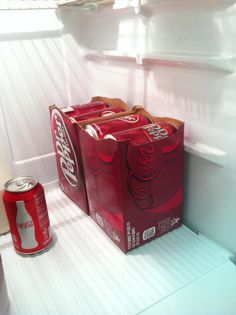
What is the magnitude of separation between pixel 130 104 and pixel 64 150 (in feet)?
0.87

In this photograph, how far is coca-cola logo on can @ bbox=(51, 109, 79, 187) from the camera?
0.95 meters

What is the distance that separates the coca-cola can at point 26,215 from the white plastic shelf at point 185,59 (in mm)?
453

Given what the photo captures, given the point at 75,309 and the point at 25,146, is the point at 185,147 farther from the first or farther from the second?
the point at 25,146

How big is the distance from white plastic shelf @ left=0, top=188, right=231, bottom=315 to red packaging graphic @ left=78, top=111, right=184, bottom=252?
0.15 ft

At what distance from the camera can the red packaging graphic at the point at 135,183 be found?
28.6 inches

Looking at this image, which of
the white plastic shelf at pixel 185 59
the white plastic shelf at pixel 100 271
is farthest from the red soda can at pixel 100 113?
the white plastic shelf at pixel 100 271

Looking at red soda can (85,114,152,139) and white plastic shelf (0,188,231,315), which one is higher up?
red soda can (85,114,152,139)

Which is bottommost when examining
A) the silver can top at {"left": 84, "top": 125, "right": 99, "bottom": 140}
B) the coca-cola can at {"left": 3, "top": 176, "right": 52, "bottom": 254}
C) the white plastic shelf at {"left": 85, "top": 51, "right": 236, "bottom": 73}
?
the coca-cola can at {"left": 3, "top": 176, "right": 52, "bottom": 254}

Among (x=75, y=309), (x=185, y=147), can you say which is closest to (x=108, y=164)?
(x=185, y=147)

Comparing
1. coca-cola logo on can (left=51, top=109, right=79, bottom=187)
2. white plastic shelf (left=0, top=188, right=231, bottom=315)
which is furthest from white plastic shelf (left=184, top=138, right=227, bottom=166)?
coca-cola logo on can (left=51, top=109, right=79, bottom=187)

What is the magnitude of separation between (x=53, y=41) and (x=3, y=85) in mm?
232

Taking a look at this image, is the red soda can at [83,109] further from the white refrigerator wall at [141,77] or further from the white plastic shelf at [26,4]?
the white plastic shelf at [26,4]

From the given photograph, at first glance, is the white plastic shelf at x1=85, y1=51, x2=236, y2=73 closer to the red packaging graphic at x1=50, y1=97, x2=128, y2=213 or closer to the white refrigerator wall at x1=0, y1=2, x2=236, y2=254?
the white refrigerator wall at x1=0, y1=2, x2=236, y2=254

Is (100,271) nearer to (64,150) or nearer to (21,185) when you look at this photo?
(21,185)
